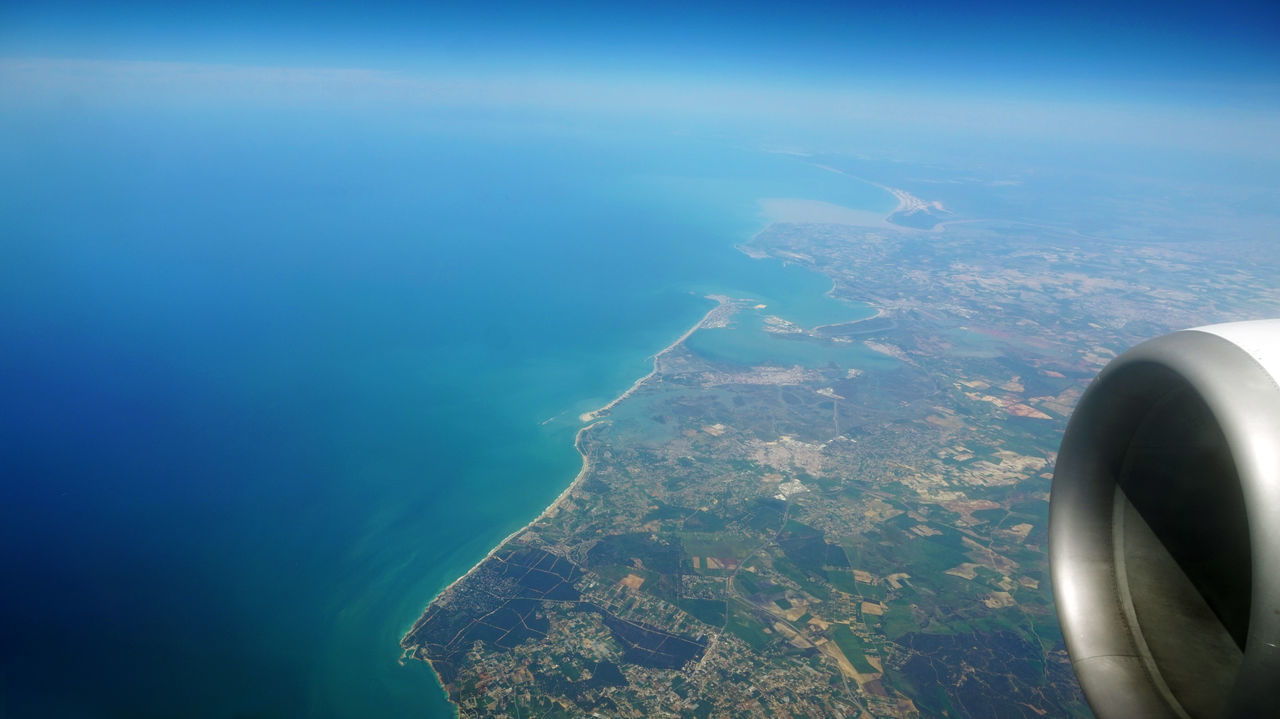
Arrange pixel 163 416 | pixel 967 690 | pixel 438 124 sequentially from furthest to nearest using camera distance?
pixel 438 124 → pixel 163 416 → pixel 967 690

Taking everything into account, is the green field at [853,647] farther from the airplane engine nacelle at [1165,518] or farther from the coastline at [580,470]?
the airplane engine nacelle at [1165,518]

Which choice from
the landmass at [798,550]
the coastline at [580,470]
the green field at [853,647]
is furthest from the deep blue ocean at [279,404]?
the green field at [853,647]

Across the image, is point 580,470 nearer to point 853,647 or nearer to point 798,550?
point 798,550

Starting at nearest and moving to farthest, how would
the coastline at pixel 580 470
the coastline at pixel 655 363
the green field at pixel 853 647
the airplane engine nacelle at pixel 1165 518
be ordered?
the airplane engine nacelle at pixel 1165 518
the green field at pixel 853 647
the coastline at pixel 580 470
the coastline at pixel 655 363

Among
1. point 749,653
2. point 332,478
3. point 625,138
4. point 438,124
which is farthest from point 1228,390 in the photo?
point 438,124

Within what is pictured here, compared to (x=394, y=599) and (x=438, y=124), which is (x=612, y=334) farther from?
(x=438, y=124)

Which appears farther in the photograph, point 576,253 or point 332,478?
point 576,253
